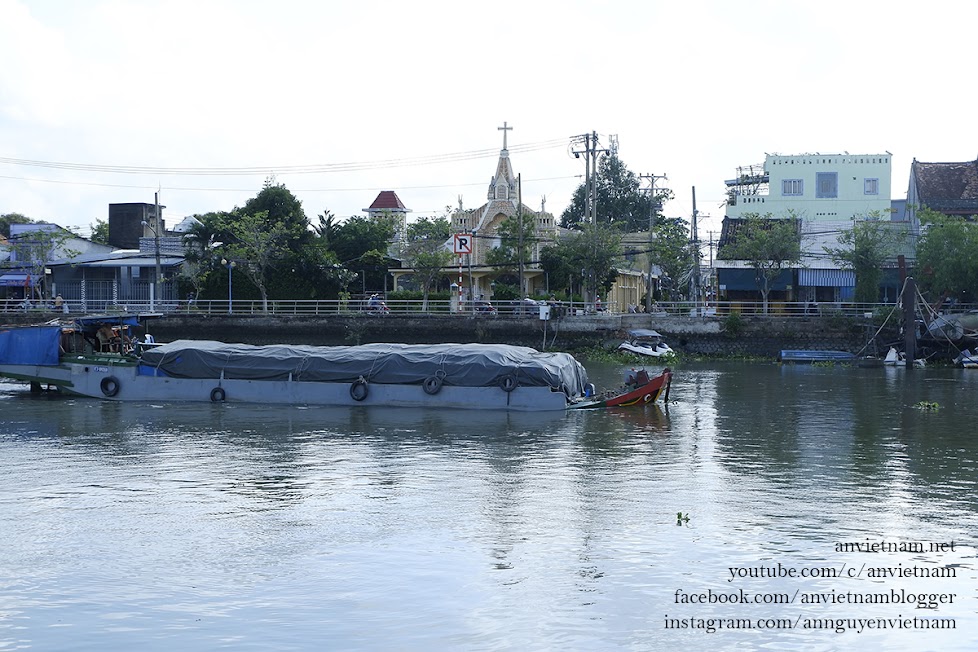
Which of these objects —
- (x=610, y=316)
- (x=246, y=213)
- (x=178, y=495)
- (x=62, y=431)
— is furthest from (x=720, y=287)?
(x=178, y=495)

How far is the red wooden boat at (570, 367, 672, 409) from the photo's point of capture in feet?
105

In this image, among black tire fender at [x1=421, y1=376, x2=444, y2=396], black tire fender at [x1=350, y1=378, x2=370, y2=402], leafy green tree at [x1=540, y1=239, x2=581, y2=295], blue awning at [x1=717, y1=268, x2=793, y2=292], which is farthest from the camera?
blue awning at [x1=717, y1=268, x2=793, y2=292]

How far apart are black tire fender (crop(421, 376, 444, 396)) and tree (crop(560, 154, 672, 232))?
6741 centimetres

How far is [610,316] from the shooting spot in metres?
57.3

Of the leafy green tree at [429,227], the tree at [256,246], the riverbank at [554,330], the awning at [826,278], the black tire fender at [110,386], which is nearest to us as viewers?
the black tire fender at [110,386]

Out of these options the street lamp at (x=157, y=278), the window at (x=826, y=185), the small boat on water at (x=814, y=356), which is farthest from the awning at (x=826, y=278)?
the street lamp at (x=157, y=278)

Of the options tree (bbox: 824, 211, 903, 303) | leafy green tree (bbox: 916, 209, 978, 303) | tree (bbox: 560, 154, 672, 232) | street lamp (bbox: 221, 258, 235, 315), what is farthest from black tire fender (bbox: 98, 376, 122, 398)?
tree (bbox: 560, 154, 672, 232)

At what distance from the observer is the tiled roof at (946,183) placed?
229ft

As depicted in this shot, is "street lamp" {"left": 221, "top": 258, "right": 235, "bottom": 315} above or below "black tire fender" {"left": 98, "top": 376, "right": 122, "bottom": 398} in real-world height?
above

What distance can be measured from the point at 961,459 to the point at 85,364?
2796 cm

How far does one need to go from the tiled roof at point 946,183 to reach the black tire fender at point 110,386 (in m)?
56.2

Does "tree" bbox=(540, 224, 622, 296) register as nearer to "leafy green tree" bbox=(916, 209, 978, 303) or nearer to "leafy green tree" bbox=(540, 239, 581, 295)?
"leafy green tree" bbox=(540, 239, 581, 295)

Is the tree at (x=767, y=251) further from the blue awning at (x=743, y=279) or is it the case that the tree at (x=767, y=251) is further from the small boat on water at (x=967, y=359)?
the small boat on water at (x=967, y=359)

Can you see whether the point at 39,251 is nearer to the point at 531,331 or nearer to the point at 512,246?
the point at 512,246
